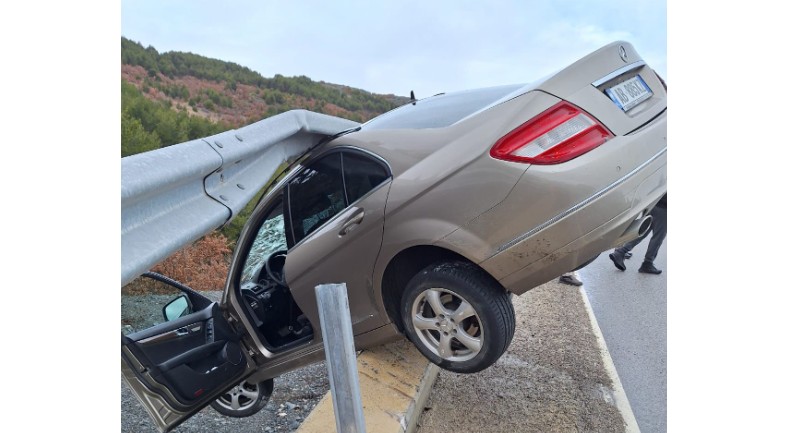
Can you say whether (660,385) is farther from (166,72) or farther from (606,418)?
(166,72)

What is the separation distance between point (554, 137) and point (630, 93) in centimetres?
42

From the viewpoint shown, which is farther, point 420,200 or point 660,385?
point 660,385

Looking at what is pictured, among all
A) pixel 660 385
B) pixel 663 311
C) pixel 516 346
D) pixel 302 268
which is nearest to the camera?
pixel 302 268

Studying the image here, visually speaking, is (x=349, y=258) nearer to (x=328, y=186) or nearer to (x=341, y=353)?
(x=328, y=186)

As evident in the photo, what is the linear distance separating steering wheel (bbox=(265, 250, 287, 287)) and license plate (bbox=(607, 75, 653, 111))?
7.19 feet

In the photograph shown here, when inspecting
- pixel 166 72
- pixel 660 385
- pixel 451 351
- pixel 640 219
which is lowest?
pixel 660 385

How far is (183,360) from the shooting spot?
10.4ft

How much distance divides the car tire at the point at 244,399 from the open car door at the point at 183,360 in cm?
20

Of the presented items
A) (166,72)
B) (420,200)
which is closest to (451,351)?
(420,200)

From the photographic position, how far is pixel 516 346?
4492mm

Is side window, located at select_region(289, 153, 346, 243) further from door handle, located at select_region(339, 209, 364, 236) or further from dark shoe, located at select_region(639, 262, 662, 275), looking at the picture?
dark shoe, located at select_region(639, 262, 662, 275)

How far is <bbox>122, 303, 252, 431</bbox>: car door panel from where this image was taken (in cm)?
293

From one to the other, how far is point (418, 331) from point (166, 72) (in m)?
19.6

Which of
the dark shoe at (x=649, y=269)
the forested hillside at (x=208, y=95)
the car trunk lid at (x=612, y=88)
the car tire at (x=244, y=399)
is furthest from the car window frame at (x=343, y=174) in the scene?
the forested hillside at (x=208, y=95)
